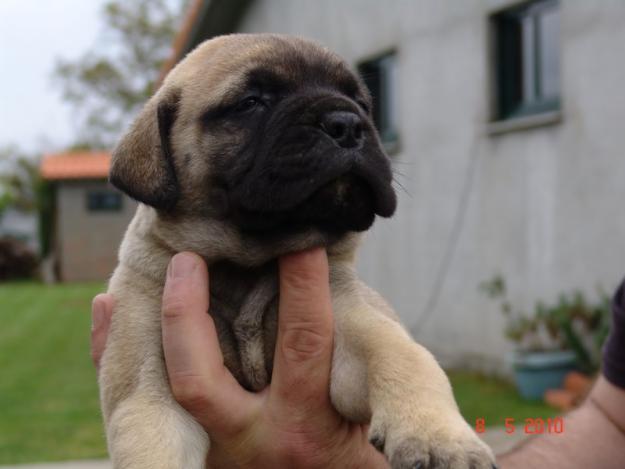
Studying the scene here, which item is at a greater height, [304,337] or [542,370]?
[304,337]

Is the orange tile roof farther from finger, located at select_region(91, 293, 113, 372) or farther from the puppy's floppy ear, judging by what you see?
finger, located at select_region(91, 293, 113, 372)

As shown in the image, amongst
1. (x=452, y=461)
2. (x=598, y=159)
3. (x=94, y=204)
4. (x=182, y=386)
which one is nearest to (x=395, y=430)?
(x=452, y=461)

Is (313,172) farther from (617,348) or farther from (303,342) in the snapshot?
(617,348)

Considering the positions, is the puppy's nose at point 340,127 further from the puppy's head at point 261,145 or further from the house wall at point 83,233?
the house wall at point 83,233

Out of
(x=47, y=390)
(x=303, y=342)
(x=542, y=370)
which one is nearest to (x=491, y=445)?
(x=542, y=370)

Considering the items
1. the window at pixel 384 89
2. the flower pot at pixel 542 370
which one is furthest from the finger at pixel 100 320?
the window at pixel 384 89

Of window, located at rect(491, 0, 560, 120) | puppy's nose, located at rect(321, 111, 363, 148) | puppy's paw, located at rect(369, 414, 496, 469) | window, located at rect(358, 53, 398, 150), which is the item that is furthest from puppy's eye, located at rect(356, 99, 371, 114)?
window, located at rect(358, 53, 398, 150)
